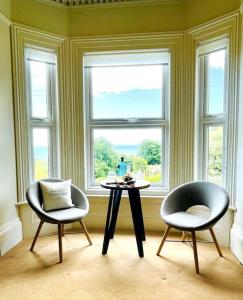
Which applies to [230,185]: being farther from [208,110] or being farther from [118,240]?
[118,240]

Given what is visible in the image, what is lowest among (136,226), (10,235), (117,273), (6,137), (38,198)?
(117,273)

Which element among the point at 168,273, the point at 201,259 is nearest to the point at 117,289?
the point at 168,273

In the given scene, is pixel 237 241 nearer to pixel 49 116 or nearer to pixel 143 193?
pixel 143 193

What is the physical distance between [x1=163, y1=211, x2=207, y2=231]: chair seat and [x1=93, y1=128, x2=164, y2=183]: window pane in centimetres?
81

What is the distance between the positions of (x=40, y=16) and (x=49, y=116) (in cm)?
115

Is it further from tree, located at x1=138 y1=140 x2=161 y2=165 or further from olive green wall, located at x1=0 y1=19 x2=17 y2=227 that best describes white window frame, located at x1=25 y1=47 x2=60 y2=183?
tree, located at x1=138 y1=140 x2=161 y2=165

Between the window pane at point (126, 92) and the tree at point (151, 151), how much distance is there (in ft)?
1.15

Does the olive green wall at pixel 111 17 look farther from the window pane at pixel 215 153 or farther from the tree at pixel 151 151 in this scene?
the tree at pixel 151 151

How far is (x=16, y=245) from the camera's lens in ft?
9.55

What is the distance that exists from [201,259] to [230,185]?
2.58 feet

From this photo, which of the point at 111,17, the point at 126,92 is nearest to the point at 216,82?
the point at 126,92

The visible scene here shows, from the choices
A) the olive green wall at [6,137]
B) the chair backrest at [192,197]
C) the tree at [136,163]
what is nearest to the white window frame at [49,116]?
the olive green wall at [6,137]

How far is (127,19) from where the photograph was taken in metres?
3.17

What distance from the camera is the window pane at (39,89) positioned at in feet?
10.4
